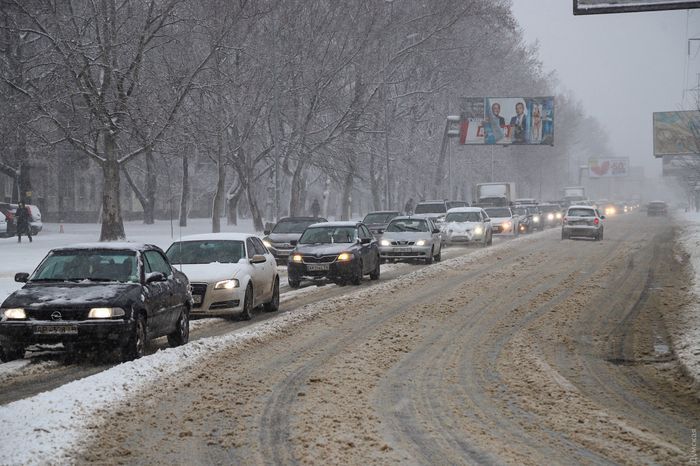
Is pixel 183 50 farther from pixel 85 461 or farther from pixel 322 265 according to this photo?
pixel 85 461

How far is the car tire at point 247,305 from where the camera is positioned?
1575 centimetres

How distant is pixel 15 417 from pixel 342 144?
42803mm

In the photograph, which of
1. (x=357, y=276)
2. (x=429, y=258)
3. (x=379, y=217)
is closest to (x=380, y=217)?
(x=379, y=217)

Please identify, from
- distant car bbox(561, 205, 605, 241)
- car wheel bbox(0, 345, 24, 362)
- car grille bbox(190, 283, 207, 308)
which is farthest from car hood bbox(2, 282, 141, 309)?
distant car bbox(561, 205, 605, 241)

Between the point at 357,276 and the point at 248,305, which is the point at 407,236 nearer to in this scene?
the point at 357,276

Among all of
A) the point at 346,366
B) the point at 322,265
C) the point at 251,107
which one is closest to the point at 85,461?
the point at 346,366

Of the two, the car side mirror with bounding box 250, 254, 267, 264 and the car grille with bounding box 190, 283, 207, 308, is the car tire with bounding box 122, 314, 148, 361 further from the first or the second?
the car side mirror with bounding box 250, 254, 267, 264

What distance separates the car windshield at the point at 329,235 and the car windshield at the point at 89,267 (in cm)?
1128

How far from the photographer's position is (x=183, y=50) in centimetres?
3944

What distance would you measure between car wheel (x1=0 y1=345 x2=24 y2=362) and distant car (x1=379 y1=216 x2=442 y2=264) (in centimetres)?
1923

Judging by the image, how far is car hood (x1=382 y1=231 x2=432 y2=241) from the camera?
30125mm

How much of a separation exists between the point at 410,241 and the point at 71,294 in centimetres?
1930

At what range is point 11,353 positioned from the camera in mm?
11367

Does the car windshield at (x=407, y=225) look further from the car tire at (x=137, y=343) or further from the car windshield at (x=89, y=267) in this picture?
the car tire at (x=137, y=343)
